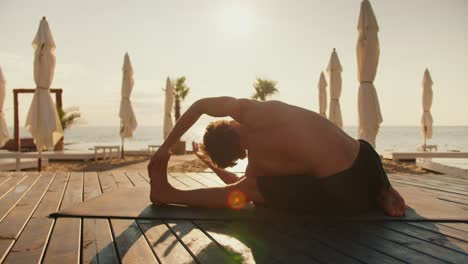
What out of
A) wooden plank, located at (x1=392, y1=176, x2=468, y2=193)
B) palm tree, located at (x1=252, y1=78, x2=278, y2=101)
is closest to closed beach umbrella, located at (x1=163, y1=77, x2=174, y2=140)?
wooden plank, located at (x1=392, y1=176, x2=468, y2=193)

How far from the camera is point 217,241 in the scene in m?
1.83

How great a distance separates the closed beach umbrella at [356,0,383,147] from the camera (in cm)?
694

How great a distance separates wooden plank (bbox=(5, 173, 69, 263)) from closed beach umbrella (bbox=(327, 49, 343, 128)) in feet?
27.8

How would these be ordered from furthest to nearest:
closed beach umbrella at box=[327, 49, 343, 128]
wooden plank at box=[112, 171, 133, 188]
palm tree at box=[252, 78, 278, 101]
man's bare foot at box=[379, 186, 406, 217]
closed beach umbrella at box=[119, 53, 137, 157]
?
palm tree at box=[252, 78, 278, 101]
closed beach umbrella at box=[119, 53, 137, 157]
closed beach umbrella at box=[327, 49, 343, 128]
wooden plank at box=[112, 171, 133, 188]
man's bare foot at box=[379, 186, 406, 217]

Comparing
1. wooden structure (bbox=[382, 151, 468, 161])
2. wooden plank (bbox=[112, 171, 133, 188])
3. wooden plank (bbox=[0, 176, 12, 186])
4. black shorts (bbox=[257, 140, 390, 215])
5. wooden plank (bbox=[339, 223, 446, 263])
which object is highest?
black shorts (bbox=[257, 140, 390, 215])

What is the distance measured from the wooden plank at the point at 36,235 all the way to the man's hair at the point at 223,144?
3.55 feet

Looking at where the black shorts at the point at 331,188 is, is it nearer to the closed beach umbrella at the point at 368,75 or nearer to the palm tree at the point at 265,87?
the closed beach umbrella at the point at 368,75

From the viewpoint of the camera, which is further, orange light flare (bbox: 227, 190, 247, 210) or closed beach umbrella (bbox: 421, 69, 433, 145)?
closed beach umbrella (bbox: 421, 69, 433, 145)

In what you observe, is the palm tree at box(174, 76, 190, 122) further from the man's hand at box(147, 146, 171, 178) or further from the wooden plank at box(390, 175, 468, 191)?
the man's hand at box(147, 146, 171, 178)

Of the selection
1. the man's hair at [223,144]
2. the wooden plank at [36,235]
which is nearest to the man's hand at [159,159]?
the man's hair at [223,144]

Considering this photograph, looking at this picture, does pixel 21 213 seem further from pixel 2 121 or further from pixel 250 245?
pixel 2 121

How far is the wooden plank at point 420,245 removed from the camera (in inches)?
62.6

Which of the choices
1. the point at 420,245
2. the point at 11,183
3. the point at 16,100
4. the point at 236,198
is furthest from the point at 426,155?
the point at 16,100

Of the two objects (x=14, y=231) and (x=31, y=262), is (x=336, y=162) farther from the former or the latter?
(x=14, y=231)
